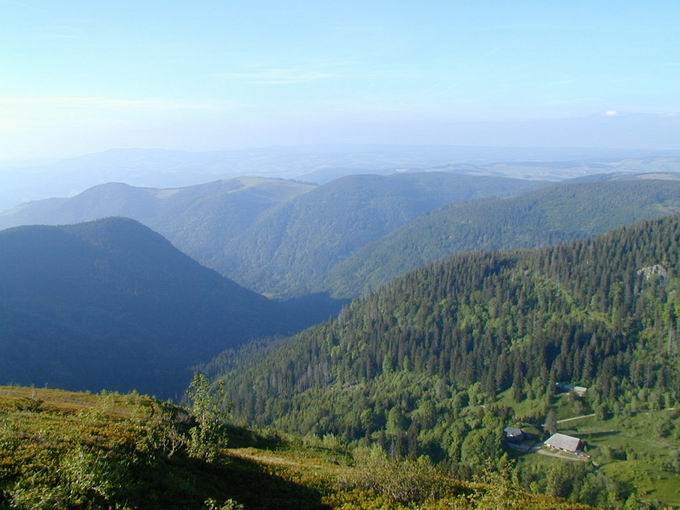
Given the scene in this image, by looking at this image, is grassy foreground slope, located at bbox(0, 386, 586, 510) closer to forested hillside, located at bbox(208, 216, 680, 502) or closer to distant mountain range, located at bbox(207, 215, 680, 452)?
forested hillside, located at bbox(208, 216, 680, 502)

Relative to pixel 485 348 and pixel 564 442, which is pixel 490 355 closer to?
pixel 485 348

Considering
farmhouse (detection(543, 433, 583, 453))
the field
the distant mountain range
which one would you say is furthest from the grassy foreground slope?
the distant mountain range

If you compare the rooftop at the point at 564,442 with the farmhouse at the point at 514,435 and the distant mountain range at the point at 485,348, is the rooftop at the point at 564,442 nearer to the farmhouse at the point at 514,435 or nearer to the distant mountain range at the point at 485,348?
the farmhouse at the point at 514,435

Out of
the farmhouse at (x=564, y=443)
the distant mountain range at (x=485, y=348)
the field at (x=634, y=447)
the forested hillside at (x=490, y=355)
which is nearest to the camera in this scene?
the field at (x=634, y=447)

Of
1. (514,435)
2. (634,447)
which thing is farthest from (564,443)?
(634,447)

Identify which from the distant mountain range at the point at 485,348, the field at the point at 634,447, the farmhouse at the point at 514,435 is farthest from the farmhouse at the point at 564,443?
the distant mountain range at the point at 485,348
